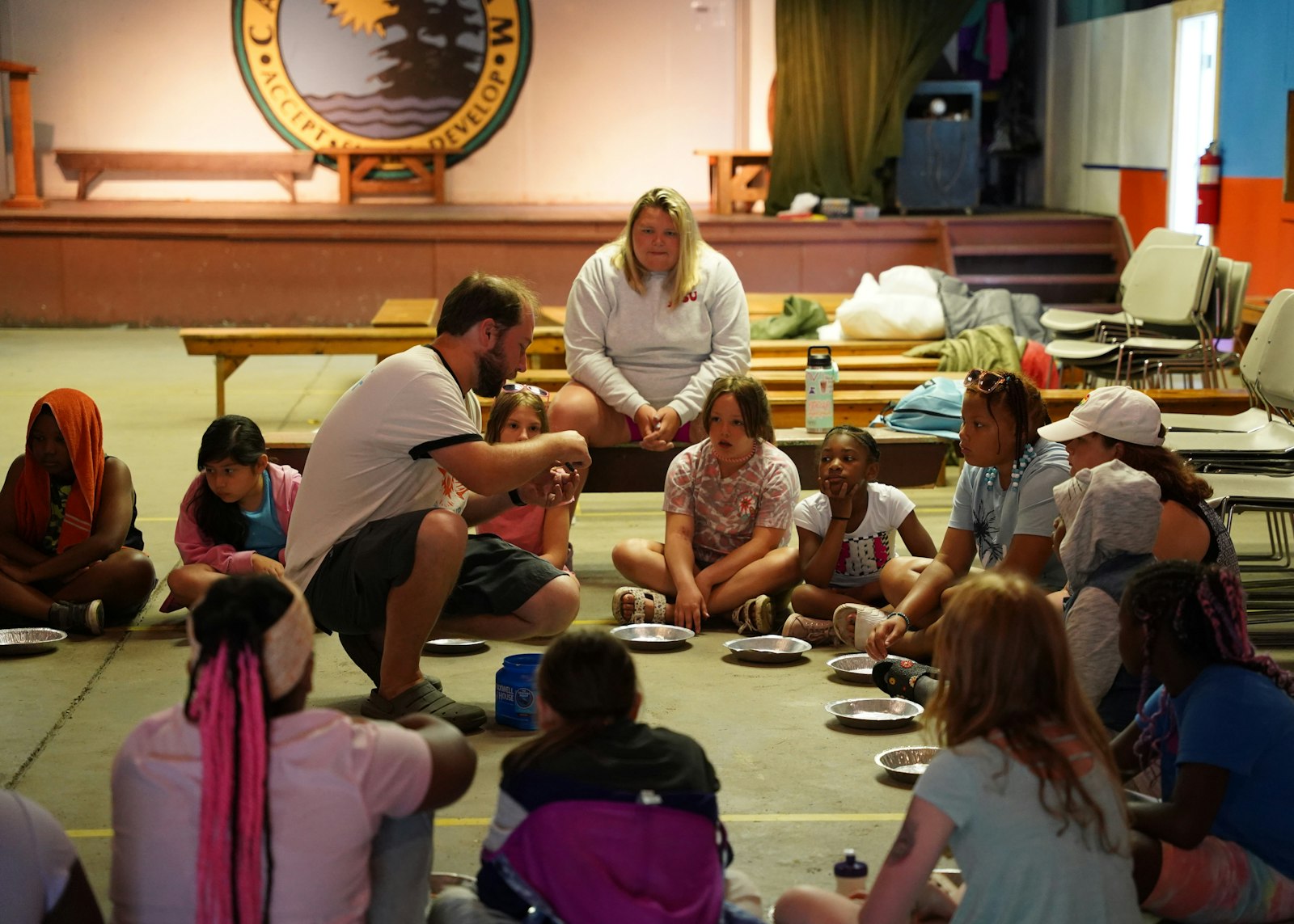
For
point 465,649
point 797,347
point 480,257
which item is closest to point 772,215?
point 480,257

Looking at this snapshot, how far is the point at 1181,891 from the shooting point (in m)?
2.67

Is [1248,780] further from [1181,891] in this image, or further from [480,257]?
[480,257]

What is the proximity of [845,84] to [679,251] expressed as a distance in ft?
25.7

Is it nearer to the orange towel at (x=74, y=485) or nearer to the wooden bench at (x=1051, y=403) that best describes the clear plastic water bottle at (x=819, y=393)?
the wooden bench at (x=1051, y=403)

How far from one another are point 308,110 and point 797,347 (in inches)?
268

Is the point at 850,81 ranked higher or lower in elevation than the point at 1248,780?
higher

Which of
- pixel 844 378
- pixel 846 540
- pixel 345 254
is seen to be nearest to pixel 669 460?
pixel 846 540

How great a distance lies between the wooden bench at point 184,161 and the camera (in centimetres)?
1376

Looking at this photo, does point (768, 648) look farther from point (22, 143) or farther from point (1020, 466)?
point (22, 143)

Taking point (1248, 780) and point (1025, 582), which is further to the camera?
point (1248, 780)

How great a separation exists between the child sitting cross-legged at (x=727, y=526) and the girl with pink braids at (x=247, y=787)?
107 inches

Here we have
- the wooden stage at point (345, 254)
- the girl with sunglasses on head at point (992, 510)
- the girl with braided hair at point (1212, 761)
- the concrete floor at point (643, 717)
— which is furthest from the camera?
the wooden stage at point (345, 254)

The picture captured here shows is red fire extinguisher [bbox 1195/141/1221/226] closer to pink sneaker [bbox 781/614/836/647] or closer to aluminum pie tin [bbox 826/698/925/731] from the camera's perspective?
pink sneaker [bbox 781/614/836/647]

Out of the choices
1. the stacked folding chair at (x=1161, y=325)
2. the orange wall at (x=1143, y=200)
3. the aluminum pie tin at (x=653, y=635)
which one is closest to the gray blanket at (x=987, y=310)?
the stacked folding chair at (x=1161, y=325)
